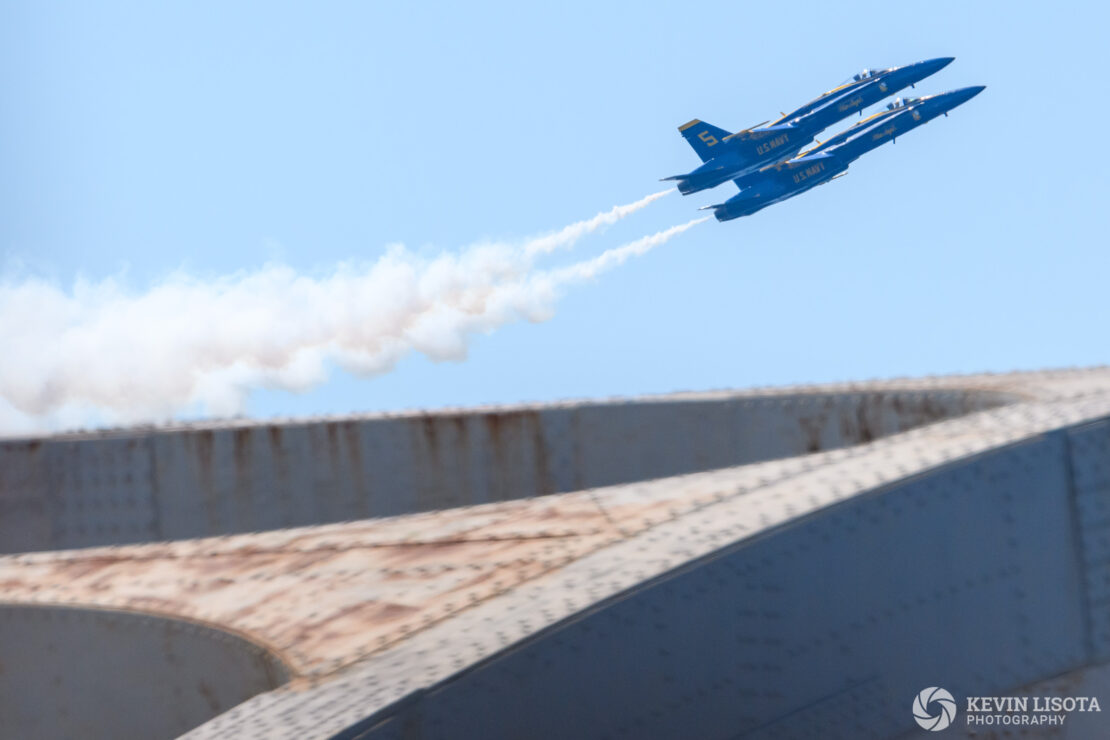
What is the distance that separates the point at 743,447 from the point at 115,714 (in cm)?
893

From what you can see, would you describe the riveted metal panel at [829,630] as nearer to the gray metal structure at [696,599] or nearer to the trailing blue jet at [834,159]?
the gray metal structure at [696,599]

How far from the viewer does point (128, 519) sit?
19688mm

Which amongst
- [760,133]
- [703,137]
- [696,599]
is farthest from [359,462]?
[703,137]

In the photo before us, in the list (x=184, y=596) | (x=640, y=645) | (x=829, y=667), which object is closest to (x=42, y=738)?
(x=184, y=596)

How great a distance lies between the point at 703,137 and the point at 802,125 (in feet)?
19.0

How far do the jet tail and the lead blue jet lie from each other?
62.0 inches

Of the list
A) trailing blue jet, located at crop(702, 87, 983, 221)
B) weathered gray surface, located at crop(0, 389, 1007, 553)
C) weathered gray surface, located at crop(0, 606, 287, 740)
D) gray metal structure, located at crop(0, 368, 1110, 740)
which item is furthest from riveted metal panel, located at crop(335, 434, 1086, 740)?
trailing blue jet, located at crop(702, 87, 983, 221)

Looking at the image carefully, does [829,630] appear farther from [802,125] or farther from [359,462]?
[802,125]

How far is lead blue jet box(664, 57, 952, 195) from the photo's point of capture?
61562 millimetres

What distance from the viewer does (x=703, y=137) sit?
214 feet

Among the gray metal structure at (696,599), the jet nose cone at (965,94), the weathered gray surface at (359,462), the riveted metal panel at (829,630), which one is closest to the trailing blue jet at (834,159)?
the jet nose cone at (965,94)

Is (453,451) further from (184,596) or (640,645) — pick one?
(640,645)

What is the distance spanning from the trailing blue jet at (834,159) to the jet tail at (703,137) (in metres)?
2.45

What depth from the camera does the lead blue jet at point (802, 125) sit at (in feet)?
202
